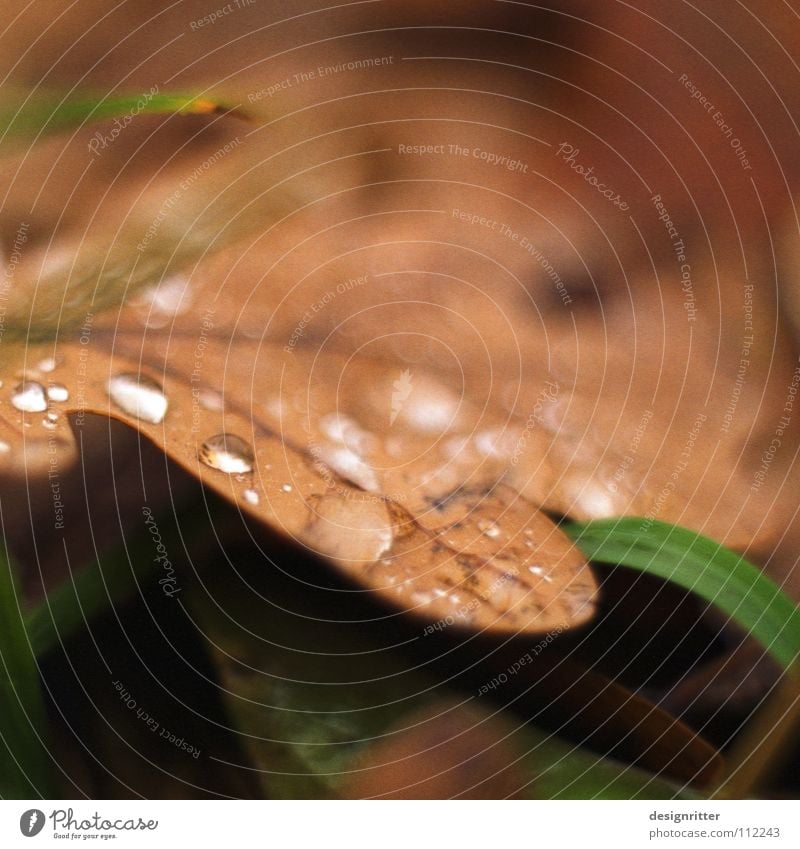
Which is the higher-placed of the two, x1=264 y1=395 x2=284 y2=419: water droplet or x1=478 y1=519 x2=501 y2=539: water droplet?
x1=264 y1=395 x2=284 y2=419: water droplet

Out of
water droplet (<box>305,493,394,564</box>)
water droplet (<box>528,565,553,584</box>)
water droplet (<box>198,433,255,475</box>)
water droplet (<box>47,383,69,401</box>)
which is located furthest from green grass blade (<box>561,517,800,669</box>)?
water droplet (<box>47,383,69,401</box>)

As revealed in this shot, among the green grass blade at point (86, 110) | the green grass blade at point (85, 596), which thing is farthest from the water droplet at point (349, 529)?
the green grass blade at point (86, 110)

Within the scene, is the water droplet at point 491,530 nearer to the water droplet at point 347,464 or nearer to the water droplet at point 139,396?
the water droplet at point 347,464

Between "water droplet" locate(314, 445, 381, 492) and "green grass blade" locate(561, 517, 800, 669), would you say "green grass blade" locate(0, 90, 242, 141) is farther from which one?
"green grass blade" locate(561, 517, 800, 669)

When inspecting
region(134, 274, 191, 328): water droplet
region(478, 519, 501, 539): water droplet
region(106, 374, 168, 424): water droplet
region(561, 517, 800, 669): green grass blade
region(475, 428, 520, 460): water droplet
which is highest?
region(134, 274, 191, 328): water droplet

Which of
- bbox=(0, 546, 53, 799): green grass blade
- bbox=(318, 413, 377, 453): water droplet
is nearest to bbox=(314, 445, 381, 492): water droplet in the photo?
bbox=(318, 413, 377, 453): water droplet

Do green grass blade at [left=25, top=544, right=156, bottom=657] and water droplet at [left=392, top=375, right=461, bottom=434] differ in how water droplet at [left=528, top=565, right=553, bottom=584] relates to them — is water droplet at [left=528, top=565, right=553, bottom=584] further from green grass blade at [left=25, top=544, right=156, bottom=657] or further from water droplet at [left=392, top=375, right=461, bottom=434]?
green grass blade at [left=25, top=544, right=156, bottom=657]

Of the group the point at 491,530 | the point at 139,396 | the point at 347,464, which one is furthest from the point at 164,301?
the point at 491,530

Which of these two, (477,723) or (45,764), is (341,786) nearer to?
(477,723)
